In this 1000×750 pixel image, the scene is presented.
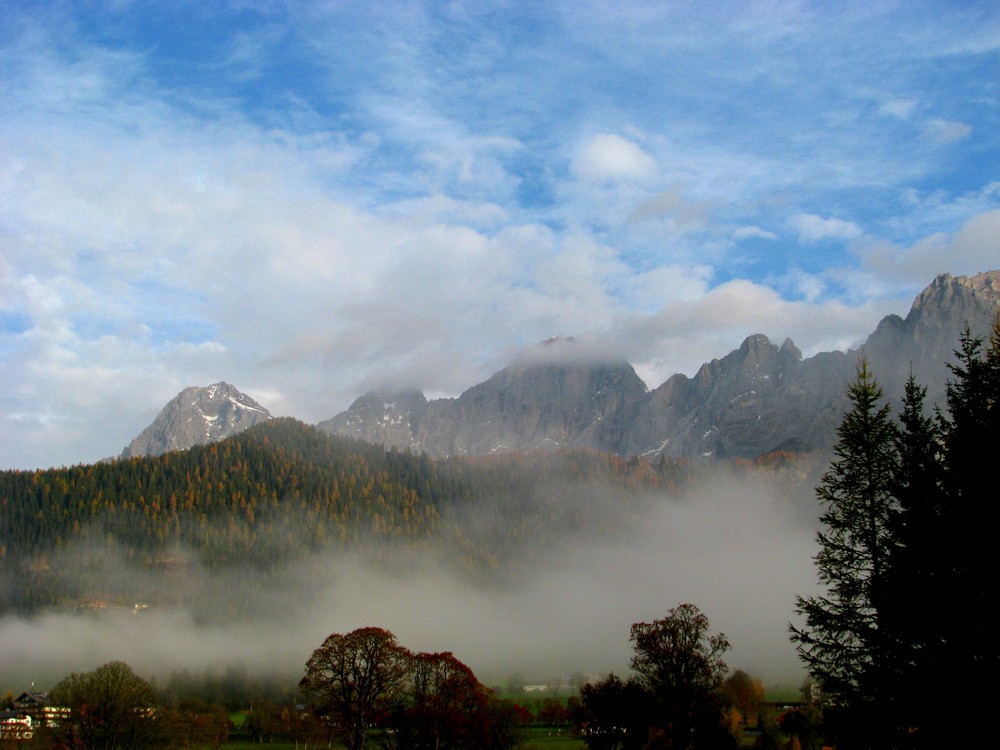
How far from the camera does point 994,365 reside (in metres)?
29.1

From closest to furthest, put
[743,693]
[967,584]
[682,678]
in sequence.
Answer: [967,584], [682,678], [743,693]

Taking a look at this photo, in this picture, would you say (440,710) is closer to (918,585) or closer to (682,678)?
(682,678)

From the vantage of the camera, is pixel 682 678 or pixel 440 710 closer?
pixel 682 678

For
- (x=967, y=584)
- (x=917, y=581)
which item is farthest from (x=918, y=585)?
(x=967, y=584)

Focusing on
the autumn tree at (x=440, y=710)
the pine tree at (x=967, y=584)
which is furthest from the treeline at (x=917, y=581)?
the autumn tree at (x=440, y=710)

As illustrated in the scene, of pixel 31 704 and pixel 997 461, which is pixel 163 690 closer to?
pixel 31 704

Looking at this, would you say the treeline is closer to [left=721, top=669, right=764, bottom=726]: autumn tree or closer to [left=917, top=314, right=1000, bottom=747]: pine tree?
[left=917, top=314, right=1000, bottom=747]: pine tree

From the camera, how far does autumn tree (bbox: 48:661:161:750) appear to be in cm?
8744

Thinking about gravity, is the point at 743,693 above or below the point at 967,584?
below

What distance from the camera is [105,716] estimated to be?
88.6m

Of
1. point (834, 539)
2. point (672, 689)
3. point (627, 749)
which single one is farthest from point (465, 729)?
point (834, 539)

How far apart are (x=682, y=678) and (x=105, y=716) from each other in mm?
59019

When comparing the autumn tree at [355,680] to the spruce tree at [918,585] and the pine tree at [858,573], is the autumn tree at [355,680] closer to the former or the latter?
the pine tree at [858,573]

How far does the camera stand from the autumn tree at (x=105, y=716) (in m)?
87.4
